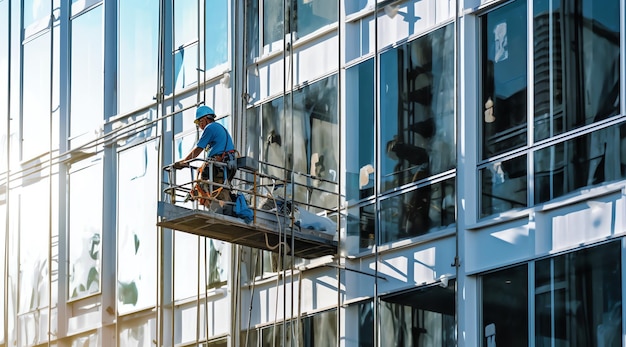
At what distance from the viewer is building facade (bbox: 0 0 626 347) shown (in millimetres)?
20016

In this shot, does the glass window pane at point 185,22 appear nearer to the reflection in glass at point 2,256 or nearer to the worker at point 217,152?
the worker at point 217,152

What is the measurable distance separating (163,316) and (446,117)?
7.59 meters

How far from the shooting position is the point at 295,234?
2311 centimetres

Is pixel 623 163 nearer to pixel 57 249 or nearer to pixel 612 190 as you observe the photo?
pixel 612 190

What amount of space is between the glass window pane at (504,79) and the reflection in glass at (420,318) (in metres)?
2.16

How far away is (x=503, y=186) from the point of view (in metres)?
21.0

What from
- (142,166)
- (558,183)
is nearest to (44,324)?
(142,166)

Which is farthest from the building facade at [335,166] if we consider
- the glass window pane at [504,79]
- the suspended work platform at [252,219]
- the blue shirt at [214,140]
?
the blue shirt at [214,140]

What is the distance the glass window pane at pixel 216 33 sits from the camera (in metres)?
26.7

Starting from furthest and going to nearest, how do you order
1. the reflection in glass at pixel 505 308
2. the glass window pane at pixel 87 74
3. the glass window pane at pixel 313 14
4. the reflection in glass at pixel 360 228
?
the glass window pane at pixel 87 74, the glass window pane at pixel 313 14, the reflection in glass at pixel 360 228, the reflection in glass at pixel 505 308

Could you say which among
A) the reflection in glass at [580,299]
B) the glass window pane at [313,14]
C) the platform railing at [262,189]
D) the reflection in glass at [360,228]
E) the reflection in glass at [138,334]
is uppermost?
the glass window pane at [313,14]

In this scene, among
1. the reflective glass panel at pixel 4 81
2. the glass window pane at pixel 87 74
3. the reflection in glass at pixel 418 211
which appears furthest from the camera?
the reflective glass panel at pixel 4 81

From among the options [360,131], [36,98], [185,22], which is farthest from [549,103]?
[36,98]

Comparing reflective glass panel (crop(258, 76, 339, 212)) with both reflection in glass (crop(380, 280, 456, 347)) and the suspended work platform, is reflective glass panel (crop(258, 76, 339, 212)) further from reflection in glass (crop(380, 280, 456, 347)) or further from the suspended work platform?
reflection in glass (crop(380, 280, 456, 347))
